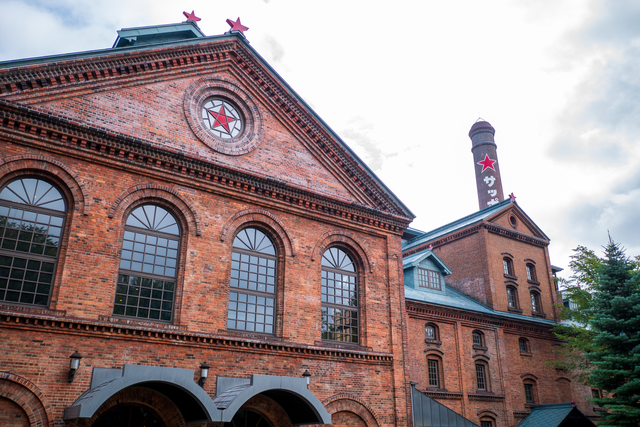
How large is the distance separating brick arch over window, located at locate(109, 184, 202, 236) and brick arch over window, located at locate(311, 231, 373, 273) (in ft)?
13.7

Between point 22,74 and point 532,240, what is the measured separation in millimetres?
28233

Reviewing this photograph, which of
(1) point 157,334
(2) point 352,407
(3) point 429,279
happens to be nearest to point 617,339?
(3) point 429,279

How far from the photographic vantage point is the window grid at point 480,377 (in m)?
24.8

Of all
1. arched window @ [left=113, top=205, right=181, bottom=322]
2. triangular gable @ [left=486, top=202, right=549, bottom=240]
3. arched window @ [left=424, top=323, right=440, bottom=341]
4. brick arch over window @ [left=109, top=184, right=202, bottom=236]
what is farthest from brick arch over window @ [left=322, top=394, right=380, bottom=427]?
triangular gable @ [left=486, top=202, right=549, bottom=240]

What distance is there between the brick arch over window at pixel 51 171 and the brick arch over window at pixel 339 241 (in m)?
7.14

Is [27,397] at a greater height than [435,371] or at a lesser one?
lesser

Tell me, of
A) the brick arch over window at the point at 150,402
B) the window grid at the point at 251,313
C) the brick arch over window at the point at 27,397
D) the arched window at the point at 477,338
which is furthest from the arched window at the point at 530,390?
the brick arch over window at the point at 27,397

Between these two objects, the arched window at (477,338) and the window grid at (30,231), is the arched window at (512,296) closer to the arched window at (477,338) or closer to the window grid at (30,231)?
the arched window at (477,338)

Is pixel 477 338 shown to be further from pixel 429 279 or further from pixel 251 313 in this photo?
pixel 251 313

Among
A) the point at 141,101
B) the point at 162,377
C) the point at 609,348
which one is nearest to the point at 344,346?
the point at 162,377

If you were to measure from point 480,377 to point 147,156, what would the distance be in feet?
61.6

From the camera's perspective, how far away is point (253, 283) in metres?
15.7

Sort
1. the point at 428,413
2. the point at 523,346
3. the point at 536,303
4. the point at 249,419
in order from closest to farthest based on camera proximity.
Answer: the point at 249,419
the point at 428,413
the point at 523,346
the point at 536,303

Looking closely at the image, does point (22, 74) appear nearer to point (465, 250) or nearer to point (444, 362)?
point (444, 362)
